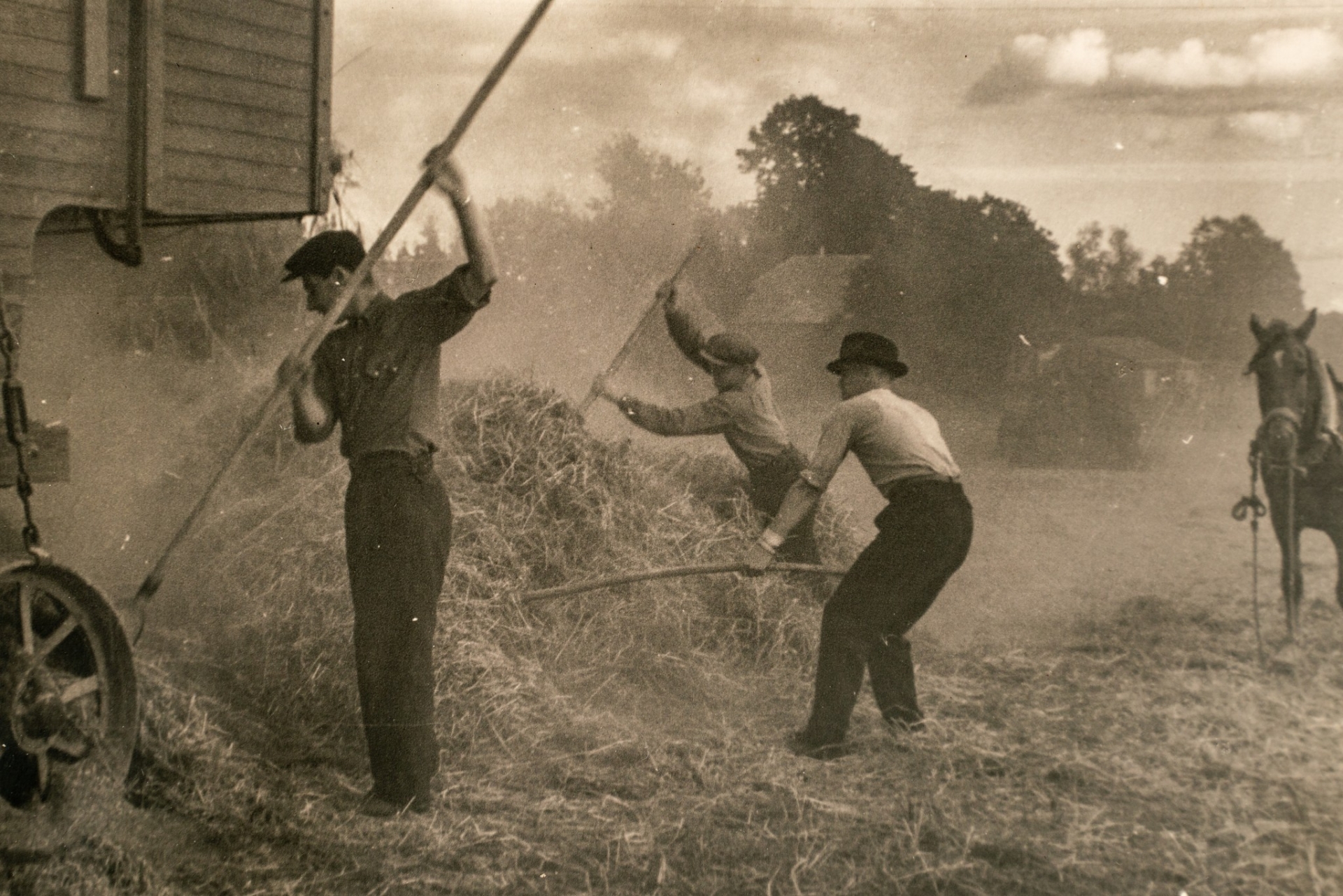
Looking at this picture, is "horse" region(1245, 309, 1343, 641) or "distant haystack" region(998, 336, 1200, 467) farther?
"distant haystack" region(998, 336, 1200, 467)

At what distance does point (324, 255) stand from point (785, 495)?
11.9 feet

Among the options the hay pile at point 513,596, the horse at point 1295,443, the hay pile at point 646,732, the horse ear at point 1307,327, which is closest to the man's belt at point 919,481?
the hay pile at point 646,732

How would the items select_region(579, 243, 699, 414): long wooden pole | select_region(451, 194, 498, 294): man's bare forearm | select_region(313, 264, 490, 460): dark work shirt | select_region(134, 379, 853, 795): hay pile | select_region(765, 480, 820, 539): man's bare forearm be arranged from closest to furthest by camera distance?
select_region(451, 194, 498, 294): man's bare forearm, select_region(313, 264, 490, 460): dark work shirt, select_region(765, 480, 820, 539): man's bare forearm, select_region(134, 379, 853, 795): hay pile, select_region(579, 243, 699, 414): long wooden pole

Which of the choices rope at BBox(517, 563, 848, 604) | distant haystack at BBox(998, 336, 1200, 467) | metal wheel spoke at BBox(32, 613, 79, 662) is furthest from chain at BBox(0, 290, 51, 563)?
distant haystack at BBox(998, 336, 1200, 467)

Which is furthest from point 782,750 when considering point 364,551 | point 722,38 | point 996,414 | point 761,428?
point 996,414

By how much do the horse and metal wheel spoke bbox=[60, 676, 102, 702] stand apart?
629 cm

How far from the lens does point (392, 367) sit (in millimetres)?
4430

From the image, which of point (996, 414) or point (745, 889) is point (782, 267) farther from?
point (745, 889)

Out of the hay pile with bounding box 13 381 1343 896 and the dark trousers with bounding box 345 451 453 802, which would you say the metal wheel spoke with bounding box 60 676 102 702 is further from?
the dark trousers with bounding box 345 451 453 802

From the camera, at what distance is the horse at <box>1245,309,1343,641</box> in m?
6.19

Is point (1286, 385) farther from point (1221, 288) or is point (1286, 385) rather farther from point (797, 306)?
point (797, 306)

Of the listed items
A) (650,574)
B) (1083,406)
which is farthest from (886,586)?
(1083,406)

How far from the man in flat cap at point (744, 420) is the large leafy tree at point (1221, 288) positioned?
3.14 m

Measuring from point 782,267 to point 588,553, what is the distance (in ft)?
13.0
